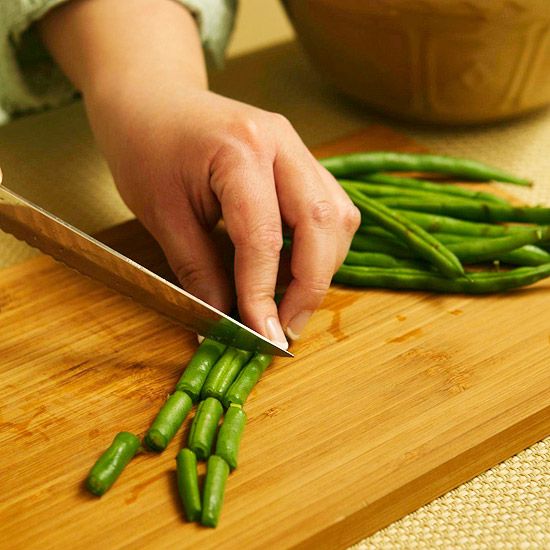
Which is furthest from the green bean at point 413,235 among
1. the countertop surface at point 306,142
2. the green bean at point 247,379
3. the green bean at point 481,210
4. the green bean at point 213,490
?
the green bean at point 213,490

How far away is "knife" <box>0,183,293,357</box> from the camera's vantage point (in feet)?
5.47

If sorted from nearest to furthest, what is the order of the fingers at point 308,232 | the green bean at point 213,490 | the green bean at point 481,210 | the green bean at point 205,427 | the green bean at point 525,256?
the green bean at point 213,490 → the green bean at point 205,427 → the fingers at point 308,232 → the green bean at point 525,256 → the green bean at point 481,210

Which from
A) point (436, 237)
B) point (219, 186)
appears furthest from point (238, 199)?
point (436, 237)

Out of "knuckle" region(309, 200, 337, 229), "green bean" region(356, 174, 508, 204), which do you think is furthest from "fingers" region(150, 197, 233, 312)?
"green bean" region(356, 174, 508, 204)

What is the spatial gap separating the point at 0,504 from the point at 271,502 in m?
0.48

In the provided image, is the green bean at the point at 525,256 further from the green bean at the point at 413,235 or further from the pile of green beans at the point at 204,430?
the pile of green beans at the point at 204,430

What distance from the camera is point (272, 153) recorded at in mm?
1801

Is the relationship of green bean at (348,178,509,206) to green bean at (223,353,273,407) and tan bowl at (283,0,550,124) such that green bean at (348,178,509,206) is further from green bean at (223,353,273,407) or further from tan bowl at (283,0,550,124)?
green bean at (223,353,273,407)

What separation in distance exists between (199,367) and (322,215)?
16.0 inches

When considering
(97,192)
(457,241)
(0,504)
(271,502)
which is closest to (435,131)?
(457,241)

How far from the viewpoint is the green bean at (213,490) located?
1.42 meters

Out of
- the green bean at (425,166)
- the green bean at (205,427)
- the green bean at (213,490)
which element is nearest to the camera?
the green bean at (213,490)

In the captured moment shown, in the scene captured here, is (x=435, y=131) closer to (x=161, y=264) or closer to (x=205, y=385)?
(x=161, y=264)

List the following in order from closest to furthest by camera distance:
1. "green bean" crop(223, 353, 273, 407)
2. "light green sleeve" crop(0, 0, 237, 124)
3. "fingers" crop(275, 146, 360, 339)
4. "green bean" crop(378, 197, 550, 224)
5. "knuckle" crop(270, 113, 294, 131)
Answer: "green bean" crop(223, 353, 273, 407) → "fingers" crop(275, 146, 360, 339) → "knuckle" crop(270, 113, 294, 131) → "green bean" crop(378, 197, 550, 224) → "light green sleeve" crop(0, 0, 237, 124)
